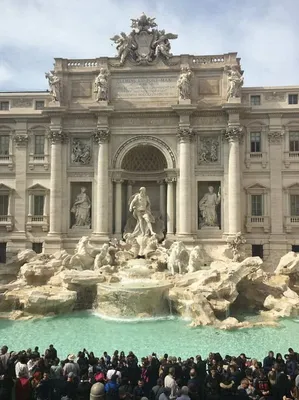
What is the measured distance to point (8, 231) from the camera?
2739 cm

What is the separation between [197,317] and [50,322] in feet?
21.5

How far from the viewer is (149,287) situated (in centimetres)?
1892

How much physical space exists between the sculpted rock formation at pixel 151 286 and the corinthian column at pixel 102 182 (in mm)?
2496

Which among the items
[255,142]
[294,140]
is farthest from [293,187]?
[255,142]

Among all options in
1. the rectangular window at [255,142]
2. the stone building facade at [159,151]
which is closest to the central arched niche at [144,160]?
the stone building facade at [159,151]

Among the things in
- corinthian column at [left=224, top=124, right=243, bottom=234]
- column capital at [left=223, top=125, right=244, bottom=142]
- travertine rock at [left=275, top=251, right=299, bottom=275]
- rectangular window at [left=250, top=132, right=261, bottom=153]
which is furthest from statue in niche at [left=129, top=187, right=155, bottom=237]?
rectangular window at [left=250, top=132, right=261, bottom=153]

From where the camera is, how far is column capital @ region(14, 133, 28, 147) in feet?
90.9

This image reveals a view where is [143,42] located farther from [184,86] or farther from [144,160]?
[144,160]

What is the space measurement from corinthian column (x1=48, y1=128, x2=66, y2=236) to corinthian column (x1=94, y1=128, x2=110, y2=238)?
257cm

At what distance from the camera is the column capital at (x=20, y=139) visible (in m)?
27.7

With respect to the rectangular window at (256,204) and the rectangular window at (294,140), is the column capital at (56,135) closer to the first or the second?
the rectangular window at (256,204)

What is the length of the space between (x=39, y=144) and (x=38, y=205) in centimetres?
440

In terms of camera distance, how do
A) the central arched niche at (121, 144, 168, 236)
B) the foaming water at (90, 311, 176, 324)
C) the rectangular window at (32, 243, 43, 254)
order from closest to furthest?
the foaming water at (90, 311, 176, 324)
the rectangular window at (32, 243, 43, 254)
the central arched niche at (121, 144, 168, 236)

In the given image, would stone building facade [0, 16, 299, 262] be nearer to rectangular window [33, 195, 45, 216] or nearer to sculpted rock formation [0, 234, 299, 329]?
rectangular window [33, 195, 45, 216]
